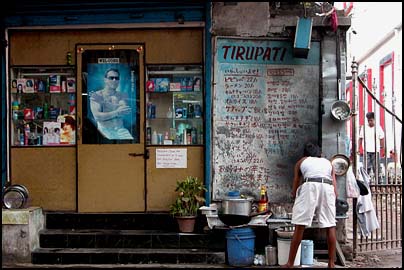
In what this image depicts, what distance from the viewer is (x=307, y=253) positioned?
811 cm

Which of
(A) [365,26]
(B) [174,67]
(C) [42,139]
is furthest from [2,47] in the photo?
(A) [365,26]

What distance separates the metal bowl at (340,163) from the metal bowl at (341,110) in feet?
1.74

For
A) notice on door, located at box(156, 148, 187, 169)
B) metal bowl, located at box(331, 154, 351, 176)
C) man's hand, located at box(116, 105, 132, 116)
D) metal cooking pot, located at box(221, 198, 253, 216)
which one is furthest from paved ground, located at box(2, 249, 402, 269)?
man's hand, located at box(116, 105, 132, 116)

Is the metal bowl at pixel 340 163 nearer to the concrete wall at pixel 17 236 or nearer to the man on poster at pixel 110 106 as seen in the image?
the man on poster at pixel 110 106

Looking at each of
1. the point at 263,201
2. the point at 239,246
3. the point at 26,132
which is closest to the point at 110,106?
the point at 26,132

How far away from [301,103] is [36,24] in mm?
4001

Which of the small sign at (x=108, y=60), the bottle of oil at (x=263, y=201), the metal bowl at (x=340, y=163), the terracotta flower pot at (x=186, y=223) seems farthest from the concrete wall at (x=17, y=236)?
the metal bowl at (x=340, y=163)

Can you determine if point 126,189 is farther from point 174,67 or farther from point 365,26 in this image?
point 365,26

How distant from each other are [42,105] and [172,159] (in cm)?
215

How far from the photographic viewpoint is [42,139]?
9.12 metres

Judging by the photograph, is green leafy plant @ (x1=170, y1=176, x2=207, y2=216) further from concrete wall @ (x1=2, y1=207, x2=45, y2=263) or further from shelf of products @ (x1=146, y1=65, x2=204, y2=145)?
concrete wall @ (x1=2, y1=207, x2=45, y2=263)

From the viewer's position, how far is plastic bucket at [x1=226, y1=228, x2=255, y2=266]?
8062 millimetres

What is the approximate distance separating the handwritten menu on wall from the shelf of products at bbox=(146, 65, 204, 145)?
41cm

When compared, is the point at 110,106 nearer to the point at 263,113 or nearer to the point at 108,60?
the point at 108,60
